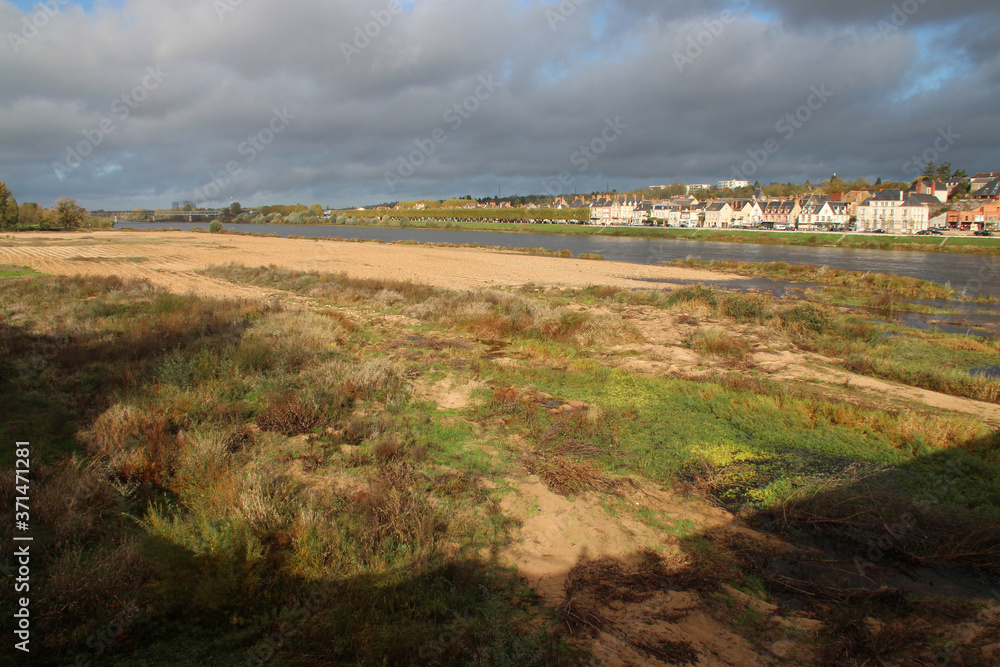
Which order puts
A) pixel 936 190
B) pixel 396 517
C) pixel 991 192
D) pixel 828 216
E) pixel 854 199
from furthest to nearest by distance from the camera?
pixel 854 199 < pixel 936 190 < pixel 828 216 < pixel 991 192 < pixel 396 517

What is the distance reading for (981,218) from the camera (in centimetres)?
8925

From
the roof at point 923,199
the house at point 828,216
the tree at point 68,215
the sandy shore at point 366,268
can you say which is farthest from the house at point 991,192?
the tree at point 68,215

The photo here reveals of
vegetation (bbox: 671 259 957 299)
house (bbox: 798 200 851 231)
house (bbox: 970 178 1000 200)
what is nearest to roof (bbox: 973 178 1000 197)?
house (bbox: 970 178 1000 200)

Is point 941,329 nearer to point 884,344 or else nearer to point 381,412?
point 884,344

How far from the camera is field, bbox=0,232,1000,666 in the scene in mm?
3795

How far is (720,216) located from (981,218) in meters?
49.2

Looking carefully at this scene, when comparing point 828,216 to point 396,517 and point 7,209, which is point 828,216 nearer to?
point 396,517

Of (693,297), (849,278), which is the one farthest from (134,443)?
(849,278)

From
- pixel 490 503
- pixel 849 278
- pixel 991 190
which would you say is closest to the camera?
pixel 490 503

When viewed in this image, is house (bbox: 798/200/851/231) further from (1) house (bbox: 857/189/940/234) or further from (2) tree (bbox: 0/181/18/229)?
(2) tree (bbox: 0/181/18/229)

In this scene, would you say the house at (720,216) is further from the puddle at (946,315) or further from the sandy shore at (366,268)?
the puddle at (946,315)

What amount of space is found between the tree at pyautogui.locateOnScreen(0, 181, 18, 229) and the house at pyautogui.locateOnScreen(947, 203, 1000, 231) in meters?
160

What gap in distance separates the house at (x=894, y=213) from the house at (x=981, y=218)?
5.17 meters

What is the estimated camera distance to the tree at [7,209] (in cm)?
7362
